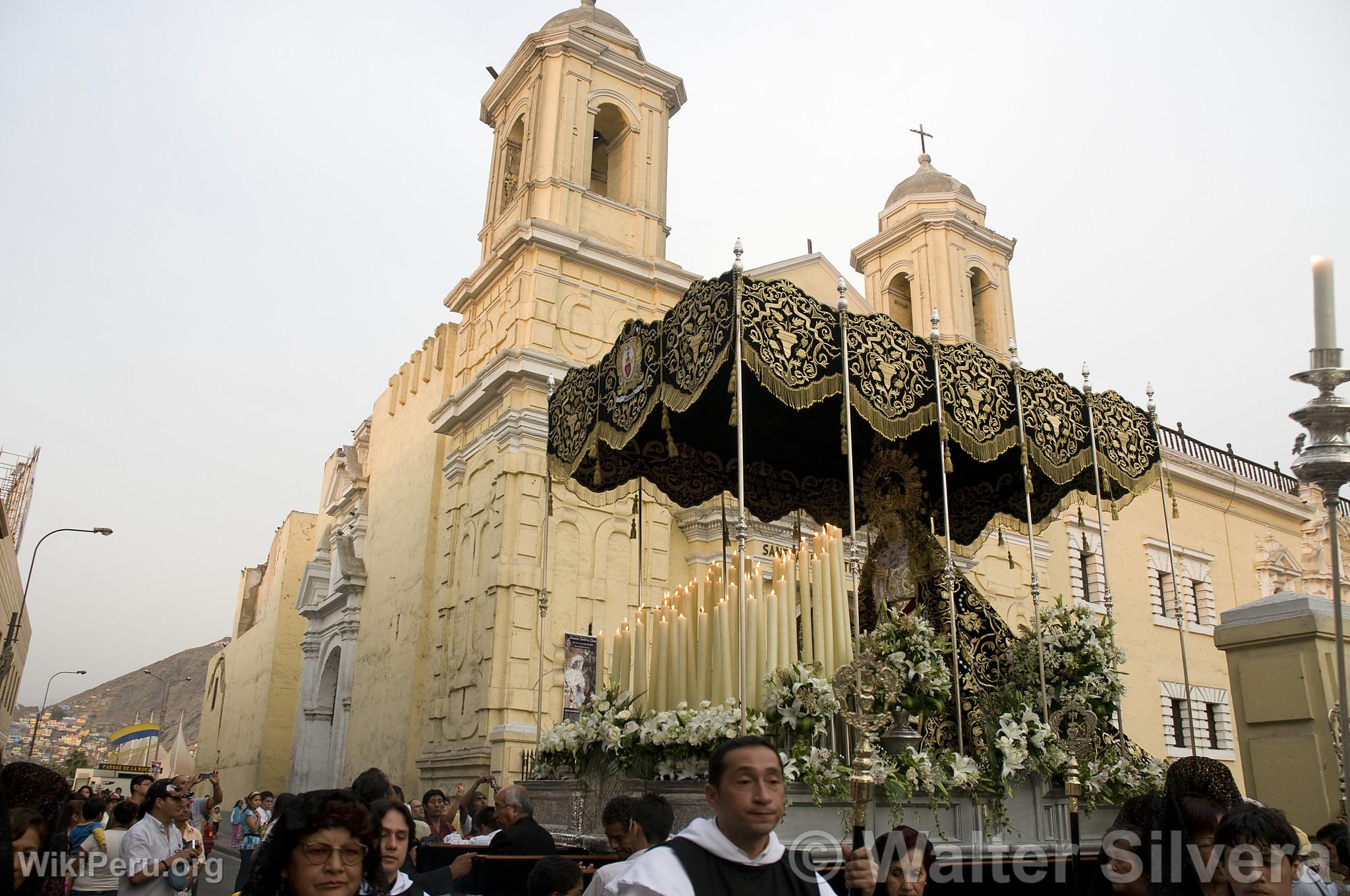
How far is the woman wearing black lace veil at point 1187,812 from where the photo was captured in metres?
2.96

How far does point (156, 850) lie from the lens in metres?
5.43

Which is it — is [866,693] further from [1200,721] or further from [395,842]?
[1200,721]

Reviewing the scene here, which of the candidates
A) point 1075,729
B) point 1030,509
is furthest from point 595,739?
point 1030,509

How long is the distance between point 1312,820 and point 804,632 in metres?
3.19

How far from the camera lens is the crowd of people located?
257 cm

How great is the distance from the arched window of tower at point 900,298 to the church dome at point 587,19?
7.63 metres

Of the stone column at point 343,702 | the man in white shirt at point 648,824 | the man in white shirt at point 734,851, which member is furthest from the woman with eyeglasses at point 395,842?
the stone column at point 343,702

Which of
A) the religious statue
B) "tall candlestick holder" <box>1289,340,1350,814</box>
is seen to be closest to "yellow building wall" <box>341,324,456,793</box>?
the religious statue

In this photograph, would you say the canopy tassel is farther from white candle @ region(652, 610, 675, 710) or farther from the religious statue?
the religious statue

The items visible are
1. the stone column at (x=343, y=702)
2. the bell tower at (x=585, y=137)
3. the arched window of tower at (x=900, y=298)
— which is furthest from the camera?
the arched window of tower at (x=900, y=298)

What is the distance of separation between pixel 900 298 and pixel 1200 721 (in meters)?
11.1

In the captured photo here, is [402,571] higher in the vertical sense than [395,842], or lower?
higher

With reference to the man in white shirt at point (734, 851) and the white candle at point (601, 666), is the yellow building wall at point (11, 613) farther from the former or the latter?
the man in white shirt at point (734, 851)

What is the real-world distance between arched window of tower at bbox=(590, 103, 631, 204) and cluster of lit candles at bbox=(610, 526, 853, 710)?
11.3 metres
